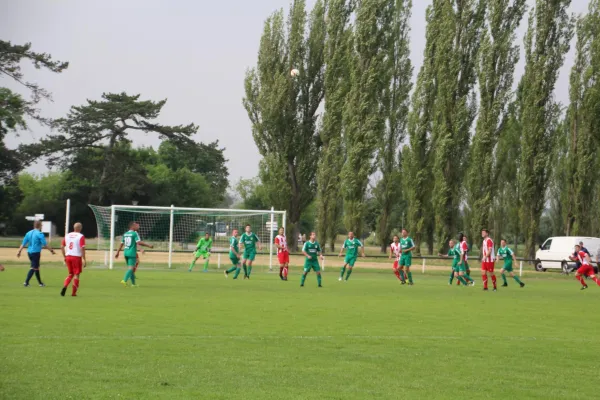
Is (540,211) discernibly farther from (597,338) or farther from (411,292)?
(597,338)

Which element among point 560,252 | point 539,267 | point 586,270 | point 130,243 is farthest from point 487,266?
point 539,267

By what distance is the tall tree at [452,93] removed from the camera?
55.2m

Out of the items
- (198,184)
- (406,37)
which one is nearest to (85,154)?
(198,184)

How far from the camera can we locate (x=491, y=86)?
5381 centimetres

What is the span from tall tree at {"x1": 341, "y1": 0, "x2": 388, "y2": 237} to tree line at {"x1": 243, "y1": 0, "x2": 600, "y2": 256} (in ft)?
0.24

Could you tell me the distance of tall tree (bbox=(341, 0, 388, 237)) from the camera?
55.8 meters

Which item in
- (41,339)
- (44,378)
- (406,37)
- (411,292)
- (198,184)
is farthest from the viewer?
(198,184)

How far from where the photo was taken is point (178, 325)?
590 inches

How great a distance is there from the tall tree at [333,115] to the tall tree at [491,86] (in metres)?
9.22

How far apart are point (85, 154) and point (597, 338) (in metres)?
64.5

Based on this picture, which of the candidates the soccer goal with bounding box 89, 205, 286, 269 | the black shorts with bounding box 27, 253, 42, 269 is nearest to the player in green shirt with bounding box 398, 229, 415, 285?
the soccer goal with bounding box 89, 205, 286, 269

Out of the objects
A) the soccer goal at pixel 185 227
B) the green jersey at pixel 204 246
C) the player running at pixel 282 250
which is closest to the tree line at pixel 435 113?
the soccer goal at pixel 185 227

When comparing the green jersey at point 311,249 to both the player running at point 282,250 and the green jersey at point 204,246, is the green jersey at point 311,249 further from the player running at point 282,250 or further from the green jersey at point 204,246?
the green jersey at point 204,246

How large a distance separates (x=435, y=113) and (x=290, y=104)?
10251 mm
